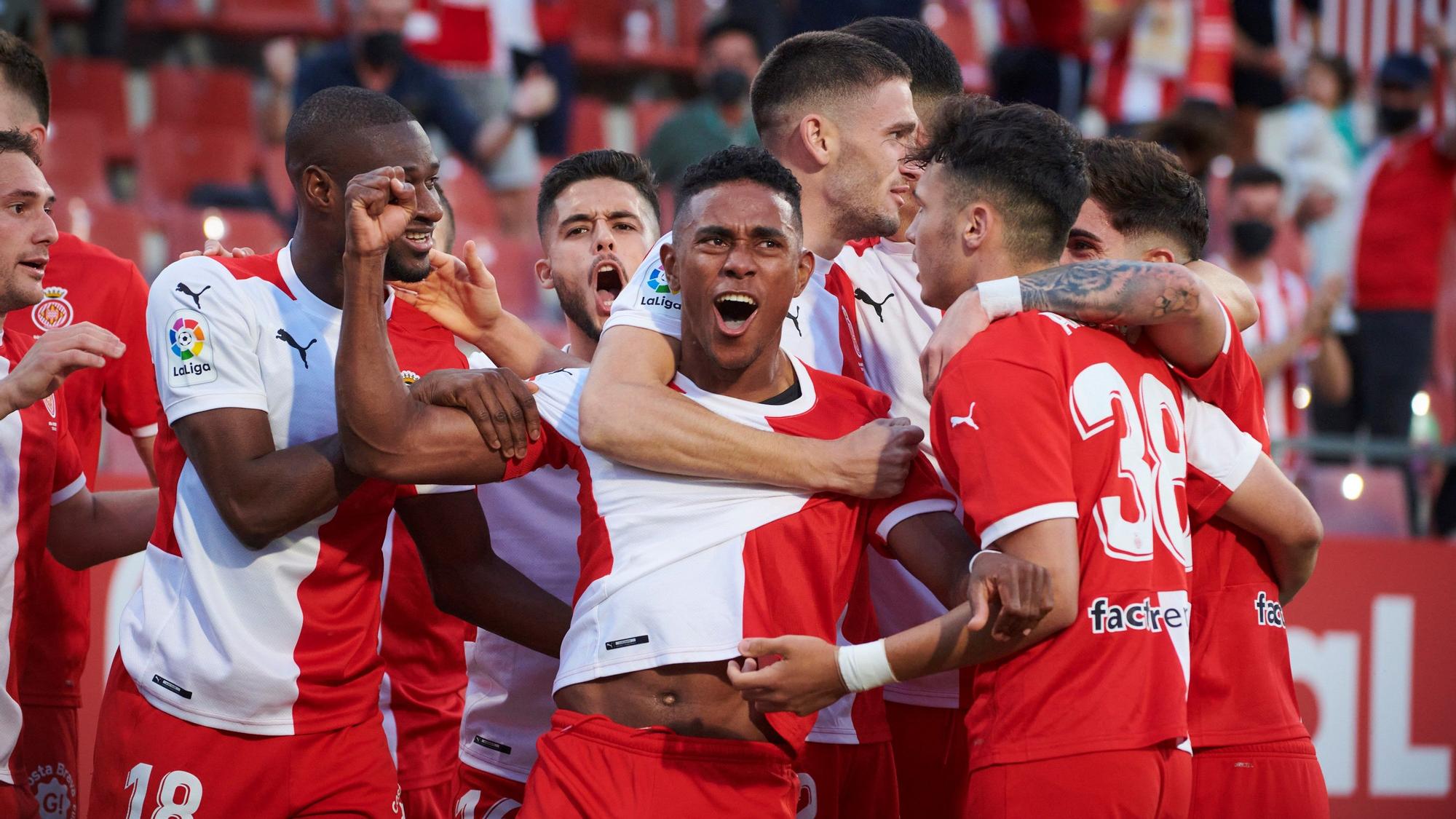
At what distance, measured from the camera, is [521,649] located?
15.1 ft

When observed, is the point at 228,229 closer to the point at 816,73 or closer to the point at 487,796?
the point at 816,73

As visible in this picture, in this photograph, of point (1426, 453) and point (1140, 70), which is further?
point (1140, 70)

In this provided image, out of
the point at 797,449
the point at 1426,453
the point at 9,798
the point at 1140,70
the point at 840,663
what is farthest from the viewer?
the point at 1140,70

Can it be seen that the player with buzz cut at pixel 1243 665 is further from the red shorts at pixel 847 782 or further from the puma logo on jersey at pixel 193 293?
the puma logo on jersey at pixel 193 293

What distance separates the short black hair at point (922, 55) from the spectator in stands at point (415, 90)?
523cm

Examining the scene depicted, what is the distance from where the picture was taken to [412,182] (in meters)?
3.89

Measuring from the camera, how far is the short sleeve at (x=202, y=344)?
146 inches

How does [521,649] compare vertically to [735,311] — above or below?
below

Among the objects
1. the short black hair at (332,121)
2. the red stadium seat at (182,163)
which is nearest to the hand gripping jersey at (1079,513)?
the short black hair at (332,121)

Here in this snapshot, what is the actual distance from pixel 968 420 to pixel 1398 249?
320 inches

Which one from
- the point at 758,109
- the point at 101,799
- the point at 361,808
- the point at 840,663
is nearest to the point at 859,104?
the point at 758,109

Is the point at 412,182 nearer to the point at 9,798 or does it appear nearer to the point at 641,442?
the point at 641,442

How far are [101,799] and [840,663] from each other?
1.85 m

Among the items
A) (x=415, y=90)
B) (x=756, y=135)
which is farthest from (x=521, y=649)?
(x=415, y=90)
